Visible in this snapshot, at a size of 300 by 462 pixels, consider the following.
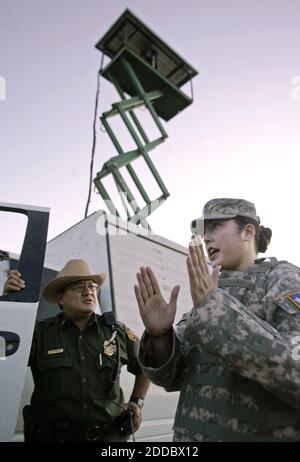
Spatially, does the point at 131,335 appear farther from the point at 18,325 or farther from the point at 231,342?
Result: the point at 231,342

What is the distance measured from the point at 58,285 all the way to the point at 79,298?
16cm

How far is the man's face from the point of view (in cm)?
211

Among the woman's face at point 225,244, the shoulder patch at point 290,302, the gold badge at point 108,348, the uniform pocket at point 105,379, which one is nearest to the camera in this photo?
the shoulder patch at point 290,302

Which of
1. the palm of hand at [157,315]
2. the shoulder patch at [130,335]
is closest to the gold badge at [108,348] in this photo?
the shoulder patch at [130,335]

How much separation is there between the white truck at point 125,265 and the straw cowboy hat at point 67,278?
202 mm

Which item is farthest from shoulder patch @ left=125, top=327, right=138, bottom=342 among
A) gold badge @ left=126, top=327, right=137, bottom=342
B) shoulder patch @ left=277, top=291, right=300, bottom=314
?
shoulder patch @ left=277, top=291, right=300, bottom=314

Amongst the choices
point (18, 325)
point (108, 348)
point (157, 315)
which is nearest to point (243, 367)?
point (157, 315)

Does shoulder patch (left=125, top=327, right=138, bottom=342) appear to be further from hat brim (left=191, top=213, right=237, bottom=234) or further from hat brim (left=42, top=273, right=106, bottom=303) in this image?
hat brim (left=191, top=213, right=237, bottom=234)

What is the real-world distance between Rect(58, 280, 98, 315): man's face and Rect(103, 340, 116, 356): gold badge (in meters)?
0.22

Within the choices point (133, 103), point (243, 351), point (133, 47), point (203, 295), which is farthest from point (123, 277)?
point (133, 47)

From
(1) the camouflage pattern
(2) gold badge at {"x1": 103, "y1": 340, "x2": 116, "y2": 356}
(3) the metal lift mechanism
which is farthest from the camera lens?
(3) the metal lift mechanism

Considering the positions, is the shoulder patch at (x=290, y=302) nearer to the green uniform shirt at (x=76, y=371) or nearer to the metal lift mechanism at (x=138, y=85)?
the green uniform shirt at (x=76, y=371)

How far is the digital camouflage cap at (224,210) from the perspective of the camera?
5.35 ft

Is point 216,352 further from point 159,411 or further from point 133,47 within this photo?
point 133,47
